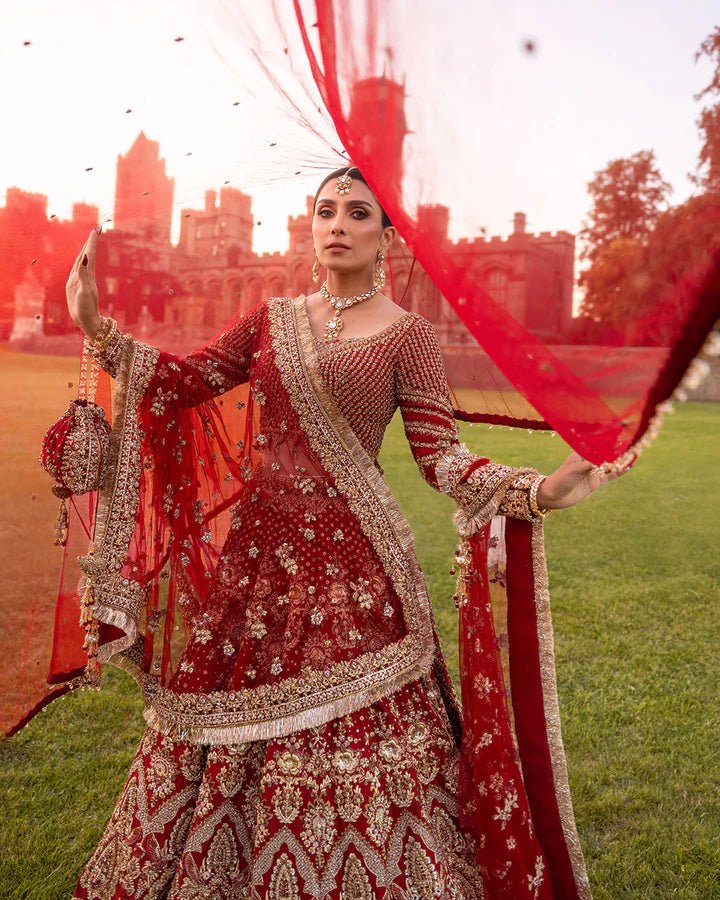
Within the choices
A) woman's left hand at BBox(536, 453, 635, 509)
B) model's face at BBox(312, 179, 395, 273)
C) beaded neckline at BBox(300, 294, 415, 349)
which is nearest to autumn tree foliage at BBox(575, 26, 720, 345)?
woman's left hand at BBox(536, 453, 635, 509)

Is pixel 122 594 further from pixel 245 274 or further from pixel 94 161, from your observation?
pixel 94 161

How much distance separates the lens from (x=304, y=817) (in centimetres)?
211

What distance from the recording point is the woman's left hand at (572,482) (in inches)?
76.8

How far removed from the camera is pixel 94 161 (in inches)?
93.7

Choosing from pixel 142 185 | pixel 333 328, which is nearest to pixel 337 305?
pixel 333 328

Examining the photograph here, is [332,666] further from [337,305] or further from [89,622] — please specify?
[337,305]

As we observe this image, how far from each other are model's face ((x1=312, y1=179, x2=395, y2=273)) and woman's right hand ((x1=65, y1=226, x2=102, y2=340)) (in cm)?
63

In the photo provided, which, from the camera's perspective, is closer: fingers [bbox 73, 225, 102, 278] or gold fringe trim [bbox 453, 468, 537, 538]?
gold fringe trim [bbox 453, 468, 537, 538]

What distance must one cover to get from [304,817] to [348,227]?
1.58 metres

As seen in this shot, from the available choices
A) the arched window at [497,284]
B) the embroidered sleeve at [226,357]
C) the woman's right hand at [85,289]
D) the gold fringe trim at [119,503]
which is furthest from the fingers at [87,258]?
the arched window at [497,284]

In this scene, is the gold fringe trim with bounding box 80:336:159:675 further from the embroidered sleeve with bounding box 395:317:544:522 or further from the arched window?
the arched window

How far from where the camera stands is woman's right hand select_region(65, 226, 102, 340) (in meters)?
2.27

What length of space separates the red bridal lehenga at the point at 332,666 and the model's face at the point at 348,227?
7.8 inches

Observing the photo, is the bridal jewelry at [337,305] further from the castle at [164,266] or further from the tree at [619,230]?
the tree at [619,230]
